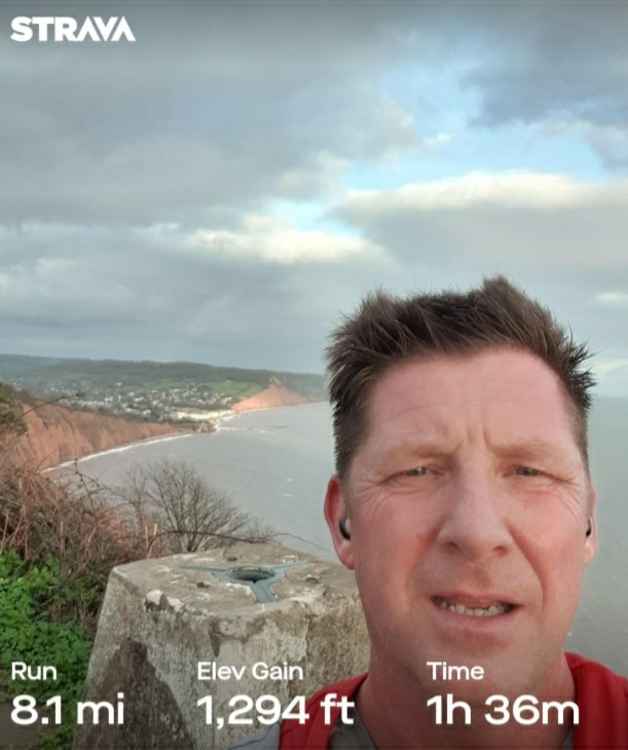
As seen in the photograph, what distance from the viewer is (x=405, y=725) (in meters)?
1.55

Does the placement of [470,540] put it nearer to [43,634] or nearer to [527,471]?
[527,471]

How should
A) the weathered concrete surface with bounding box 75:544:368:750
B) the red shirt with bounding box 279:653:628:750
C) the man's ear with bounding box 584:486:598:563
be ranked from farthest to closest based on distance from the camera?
1. the weathered concrete surface with bounding box 75:544:368:750
2. the man's ear with bounding box 584:486:598:563
3. the red shirt with bounding box 279:653:628:750

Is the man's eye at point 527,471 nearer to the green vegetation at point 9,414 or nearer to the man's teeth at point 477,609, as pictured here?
the man's teeth at point 477,609

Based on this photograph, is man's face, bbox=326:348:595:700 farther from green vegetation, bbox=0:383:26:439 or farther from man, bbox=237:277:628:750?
green vegetation, bbox=0:383:26:439

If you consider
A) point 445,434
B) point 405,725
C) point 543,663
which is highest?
point 445,434

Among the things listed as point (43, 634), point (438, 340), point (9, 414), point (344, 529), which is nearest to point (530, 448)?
point (438, 340)

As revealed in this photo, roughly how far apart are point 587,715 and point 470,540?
395 mm

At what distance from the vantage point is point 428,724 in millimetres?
1512

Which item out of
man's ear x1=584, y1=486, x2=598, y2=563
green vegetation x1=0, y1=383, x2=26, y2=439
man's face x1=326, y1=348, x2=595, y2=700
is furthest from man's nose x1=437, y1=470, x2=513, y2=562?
green vegetation x1=0, y1=383, x2=26, y2=439

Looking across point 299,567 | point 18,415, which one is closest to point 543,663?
point 299,567

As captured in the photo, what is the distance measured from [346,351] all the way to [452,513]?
48 cm

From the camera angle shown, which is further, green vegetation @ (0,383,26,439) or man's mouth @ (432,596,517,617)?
green vegetation @ (0,383,26,439)

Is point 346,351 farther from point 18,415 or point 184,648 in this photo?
point 18,415

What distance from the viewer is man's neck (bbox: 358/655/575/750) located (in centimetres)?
144
